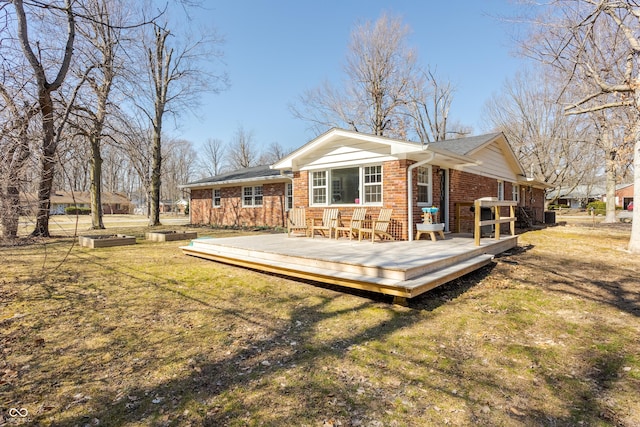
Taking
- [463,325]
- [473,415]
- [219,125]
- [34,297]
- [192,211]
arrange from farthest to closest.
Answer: [192,211]
[219,125]
[34,297]
[463,325]
[473,415]

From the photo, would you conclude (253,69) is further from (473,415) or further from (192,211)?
(473,415)

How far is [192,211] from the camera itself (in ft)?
65.4

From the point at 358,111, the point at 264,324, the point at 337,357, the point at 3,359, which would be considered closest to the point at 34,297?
the point at 3,359

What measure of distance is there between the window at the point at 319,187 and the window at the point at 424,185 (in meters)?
2.84

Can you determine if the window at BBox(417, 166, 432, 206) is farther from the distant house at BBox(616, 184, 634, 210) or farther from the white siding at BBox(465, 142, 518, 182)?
the distant house at BBox(616, 184, 634, 210)

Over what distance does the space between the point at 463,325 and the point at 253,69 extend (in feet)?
45.1

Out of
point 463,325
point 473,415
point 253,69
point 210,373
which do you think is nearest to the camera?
point 473,415

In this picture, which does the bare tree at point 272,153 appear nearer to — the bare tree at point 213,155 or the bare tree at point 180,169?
the bare tree at point 213,155

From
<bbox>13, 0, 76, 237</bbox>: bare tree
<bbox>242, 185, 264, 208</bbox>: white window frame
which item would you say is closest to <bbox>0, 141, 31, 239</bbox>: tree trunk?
<bbox>13, 0, 76, 237</bbox>: bare tree

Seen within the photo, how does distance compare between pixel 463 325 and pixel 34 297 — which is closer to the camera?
pixel 463 325

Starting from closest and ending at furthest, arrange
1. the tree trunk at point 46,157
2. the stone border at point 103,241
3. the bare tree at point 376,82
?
1. the tree trunk at point 46,157
2. the stone border at point 103,241
3. the bare tree at point 376,82

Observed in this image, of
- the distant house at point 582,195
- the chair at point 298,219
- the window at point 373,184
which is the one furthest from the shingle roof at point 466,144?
the distant house at point 582,195

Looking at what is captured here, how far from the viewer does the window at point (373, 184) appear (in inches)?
344

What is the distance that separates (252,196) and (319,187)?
24.1 feet
